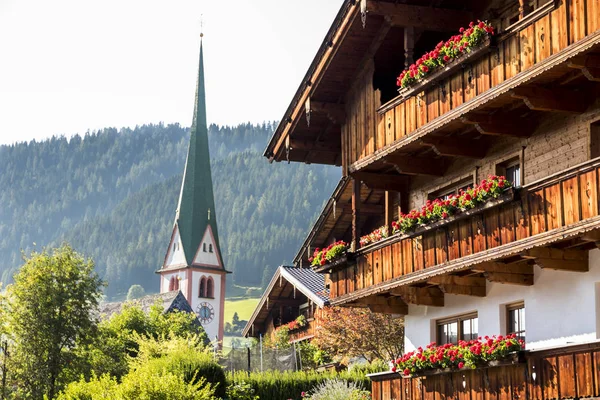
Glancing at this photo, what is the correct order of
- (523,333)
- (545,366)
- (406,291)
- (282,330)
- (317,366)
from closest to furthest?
(545,366) < (523,333) < (406,291) < (317,366) < (282,330)

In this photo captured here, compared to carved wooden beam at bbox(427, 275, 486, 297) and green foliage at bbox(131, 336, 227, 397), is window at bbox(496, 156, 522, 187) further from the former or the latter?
green foliage at bbox(131, 336, 227, 397)

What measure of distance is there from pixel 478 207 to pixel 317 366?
23098mm

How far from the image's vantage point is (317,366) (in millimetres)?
40375

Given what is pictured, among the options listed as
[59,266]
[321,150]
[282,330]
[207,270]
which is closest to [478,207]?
[321,150]

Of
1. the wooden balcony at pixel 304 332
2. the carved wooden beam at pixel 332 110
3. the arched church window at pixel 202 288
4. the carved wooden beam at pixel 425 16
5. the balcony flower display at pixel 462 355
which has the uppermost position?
the arched church window at pixel 202 288

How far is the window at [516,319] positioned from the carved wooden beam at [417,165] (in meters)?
3.85

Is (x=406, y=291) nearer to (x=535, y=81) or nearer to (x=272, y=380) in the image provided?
(x=535, y=81)

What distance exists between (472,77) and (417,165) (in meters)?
4.15

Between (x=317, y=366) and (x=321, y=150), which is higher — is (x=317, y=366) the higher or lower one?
the lower one

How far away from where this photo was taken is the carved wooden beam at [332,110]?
82.5 ft

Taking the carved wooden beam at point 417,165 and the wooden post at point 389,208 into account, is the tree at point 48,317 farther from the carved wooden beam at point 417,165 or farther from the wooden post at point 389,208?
the carved wooden beam at point 417,165

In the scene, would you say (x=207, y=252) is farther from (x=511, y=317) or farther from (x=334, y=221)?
(x=511, y=317)

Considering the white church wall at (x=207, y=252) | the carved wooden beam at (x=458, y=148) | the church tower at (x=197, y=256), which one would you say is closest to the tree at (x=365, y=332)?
the carved wooden beam at (x=458, y=148)

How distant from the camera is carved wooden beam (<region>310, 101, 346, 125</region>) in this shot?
25156 millimetres
